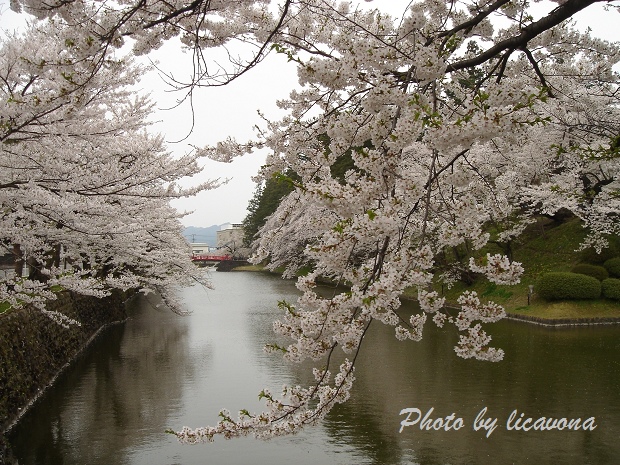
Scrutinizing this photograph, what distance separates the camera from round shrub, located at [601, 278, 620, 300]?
13664mm

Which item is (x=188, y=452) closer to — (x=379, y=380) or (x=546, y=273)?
(x=379, y=380)

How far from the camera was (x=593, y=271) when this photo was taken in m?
14.5

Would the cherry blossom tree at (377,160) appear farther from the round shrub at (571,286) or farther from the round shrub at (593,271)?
the round shrub at (593,271)

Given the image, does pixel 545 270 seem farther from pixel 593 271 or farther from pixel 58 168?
pixel 58 168

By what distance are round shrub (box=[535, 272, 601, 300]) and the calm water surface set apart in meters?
1.23

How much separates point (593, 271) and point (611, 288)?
0.86m

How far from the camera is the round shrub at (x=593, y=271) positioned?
14.4 metres

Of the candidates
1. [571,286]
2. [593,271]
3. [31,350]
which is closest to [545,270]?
[593,271]

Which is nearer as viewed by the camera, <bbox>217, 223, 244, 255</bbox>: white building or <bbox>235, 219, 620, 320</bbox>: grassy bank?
<bbox>235, 219, 620, 320</bbox>: grassy bank

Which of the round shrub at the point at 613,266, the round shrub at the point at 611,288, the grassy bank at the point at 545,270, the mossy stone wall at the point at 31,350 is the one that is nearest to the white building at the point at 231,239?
the grassy bank at the point at 545,270

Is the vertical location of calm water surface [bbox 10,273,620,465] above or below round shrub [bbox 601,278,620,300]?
below

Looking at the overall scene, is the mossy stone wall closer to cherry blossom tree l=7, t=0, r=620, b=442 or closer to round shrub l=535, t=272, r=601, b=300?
cherry blossom tree l=7, t=0, r=620, b=442

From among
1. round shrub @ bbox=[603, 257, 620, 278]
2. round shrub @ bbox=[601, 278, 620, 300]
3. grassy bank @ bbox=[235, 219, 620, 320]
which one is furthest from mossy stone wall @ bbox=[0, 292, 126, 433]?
round shrub @ bbox=[603, 257, 620, 278]

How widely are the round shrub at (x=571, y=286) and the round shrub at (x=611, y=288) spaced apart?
0.56ft
